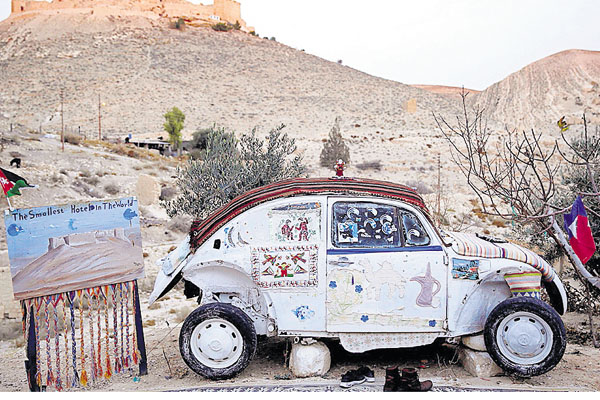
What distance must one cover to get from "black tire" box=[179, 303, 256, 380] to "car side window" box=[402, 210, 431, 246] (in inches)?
66.8

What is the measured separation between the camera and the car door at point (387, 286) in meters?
5.06

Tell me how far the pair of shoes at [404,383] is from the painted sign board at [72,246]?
264 cm

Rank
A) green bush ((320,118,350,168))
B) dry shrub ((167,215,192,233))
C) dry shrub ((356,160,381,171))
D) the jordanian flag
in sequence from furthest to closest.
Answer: dry shrub ((356,160,381,171)), green bush ((320,118,350,168)), dry shrub ((167,215,192,233)), the jordanian flag

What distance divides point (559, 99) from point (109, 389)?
3190 inches

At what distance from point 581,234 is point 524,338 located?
129cm

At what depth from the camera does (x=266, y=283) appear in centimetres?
513

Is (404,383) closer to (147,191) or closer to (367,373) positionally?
(367,373)

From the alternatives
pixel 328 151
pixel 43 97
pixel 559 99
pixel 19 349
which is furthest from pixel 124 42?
pixel 19 349

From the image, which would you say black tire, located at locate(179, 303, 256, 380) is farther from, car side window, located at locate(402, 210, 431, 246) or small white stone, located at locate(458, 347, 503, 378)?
small white stone, located at locate(458, 347, 503, 378)

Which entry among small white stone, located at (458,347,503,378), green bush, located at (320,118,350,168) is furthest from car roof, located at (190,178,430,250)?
green bush, located at (320,118,350,168)

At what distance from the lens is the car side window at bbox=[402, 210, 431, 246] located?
16.9 feet

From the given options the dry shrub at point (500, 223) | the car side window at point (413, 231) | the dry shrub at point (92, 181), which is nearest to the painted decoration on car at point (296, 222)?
the car side window at point (413, 231)

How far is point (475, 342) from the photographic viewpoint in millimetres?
5215

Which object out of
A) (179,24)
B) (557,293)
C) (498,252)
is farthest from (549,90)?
(498,252)
